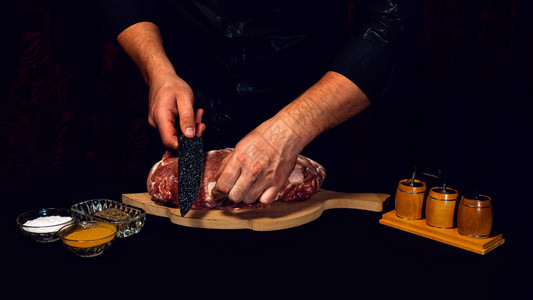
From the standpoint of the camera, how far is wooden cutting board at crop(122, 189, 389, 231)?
155 cm

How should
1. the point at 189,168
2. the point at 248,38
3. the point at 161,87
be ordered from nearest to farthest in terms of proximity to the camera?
the point at 189,168
the point at 161,87
the point at 248,38

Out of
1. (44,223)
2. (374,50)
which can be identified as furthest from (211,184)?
(374,50)

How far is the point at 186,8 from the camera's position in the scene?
6.47 feet

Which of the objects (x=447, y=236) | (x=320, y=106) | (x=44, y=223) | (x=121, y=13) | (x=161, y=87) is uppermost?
(x=121, y=13)

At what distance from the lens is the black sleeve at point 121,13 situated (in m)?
1.95

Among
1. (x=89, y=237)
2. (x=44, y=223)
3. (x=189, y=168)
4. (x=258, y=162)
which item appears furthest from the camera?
(x=189, y=168)

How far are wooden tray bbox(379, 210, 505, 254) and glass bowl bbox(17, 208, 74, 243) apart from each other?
1.07m

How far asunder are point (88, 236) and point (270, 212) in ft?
2.06

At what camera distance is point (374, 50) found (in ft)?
5.15

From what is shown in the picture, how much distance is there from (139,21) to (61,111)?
0.93m

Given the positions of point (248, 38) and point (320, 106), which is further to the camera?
point (248, 38)

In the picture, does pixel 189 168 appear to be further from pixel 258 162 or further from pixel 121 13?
pixel 121 13

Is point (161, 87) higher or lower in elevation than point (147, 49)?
lower

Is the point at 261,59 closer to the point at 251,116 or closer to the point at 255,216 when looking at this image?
the point at 251,116
